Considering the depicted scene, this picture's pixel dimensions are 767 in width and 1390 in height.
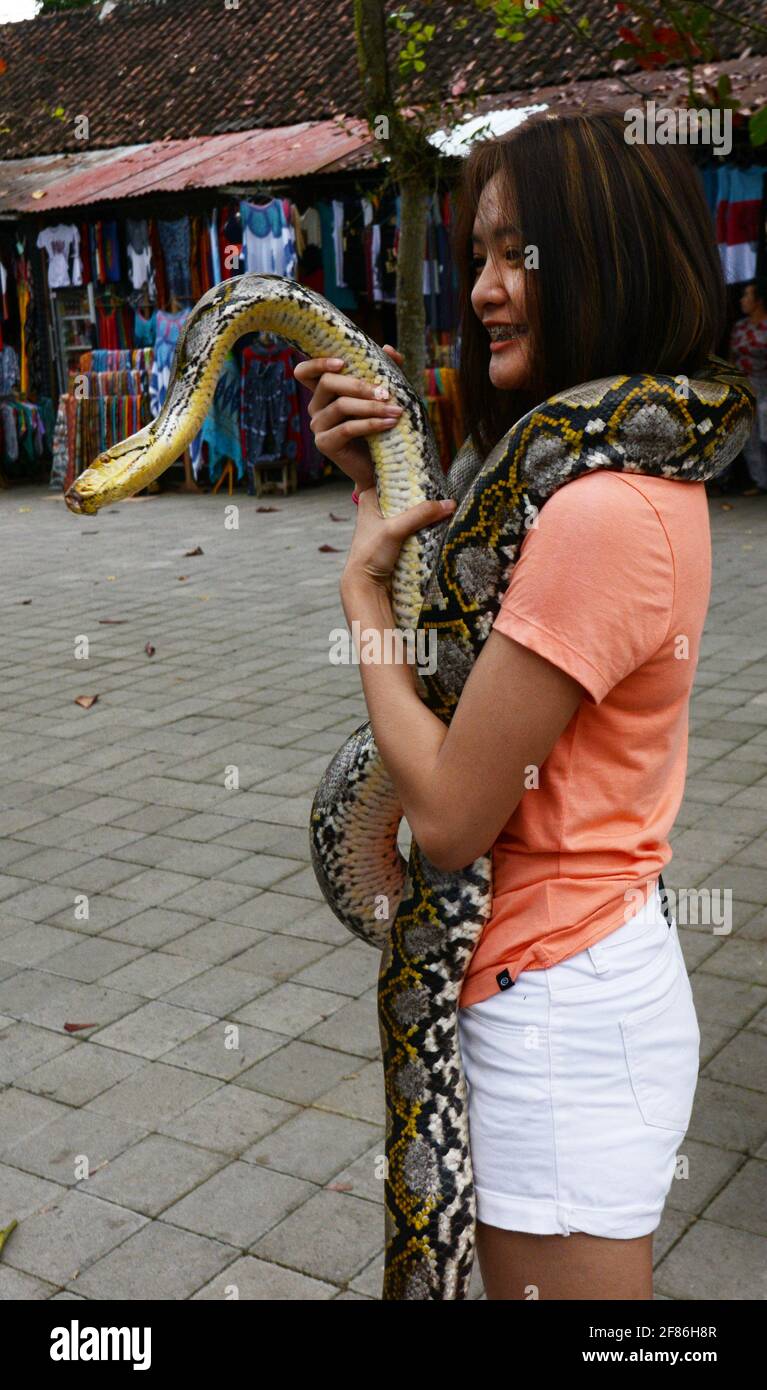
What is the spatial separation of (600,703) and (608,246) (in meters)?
0.58

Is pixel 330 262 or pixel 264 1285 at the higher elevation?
pixel 330 262

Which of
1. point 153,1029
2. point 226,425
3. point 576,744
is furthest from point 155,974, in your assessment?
point 226,425

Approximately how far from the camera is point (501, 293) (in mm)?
1800

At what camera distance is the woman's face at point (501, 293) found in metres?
1.77

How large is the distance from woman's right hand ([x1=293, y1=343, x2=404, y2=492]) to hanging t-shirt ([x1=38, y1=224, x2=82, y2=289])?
1713 cm

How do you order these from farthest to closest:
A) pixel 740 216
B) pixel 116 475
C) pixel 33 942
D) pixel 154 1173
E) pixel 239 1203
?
pixel 740 216 < pixel 33 942 < pixel 154 1173 < pixel 239 1203 < pixel 116 475

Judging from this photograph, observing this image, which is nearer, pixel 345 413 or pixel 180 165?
pixel 345 413

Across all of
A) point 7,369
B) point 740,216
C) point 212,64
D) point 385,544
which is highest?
point 212,64

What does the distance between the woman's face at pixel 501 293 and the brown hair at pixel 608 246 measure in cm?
2

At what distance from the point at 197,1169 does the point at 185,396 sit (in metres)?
2.07

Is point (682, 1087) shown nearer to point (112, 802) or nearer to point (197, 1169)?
point (197, 1169)

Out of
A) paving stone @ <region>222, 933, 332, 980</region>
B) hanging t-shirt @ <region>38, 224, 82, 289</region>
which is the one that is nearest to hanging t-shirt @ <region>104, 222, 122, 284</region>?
hanging t-shirt @ <region>38, 224, 82, 289</region>

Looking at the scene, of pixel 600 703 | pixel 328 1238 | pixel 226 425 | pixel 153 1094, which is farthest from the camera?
pixel 226 425

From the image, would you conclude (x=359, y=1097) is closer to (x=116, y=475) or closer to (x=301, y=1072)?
(x=301, y=1072)
